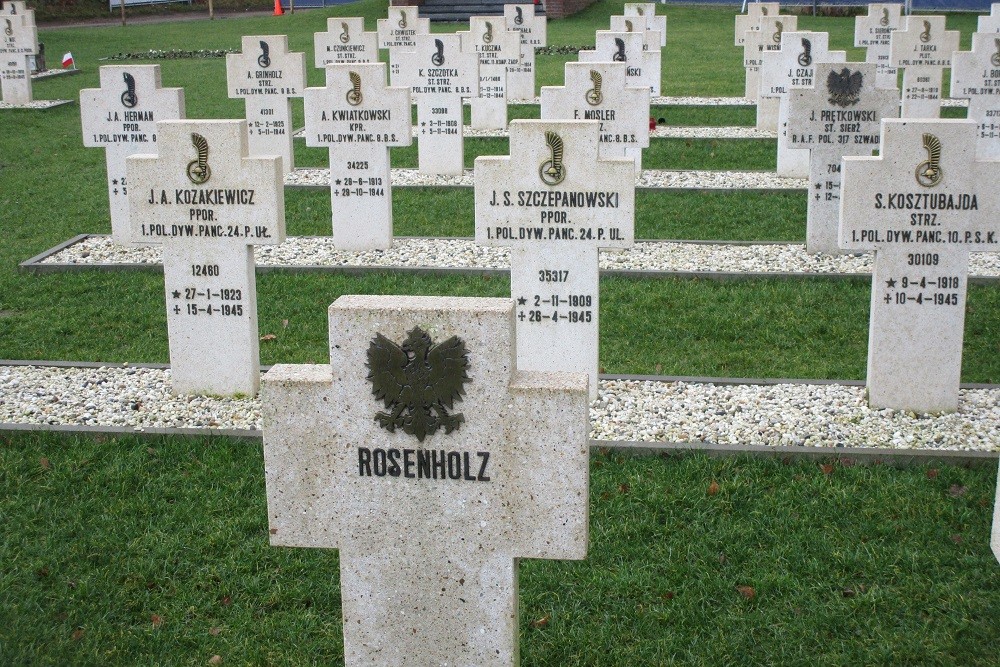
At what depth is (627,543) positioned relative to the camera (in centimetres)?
671

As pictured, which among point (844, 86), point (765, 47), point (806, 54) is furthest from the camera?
point (765, 47)

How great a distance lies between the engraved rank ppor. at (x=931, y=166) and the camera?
8258mm

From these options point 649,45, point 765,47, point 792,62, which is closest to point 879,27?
point 765,47

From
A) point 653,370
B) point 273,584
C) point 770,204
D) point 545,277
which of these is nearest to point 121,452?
point 273,584

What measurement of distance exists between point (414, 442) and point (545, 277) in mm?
4557

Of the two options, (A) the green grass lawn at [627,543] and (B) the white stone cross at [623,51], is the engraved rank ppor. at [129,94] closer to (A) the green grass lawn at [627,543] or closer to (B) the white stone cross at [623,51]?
(A) the green grass lawn at [627,543]

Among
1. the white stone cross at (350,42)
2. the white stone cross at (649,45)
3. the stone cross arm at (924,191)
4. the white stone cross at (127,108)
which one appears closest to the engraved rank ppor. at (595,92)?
the white stone cross at (127,108)

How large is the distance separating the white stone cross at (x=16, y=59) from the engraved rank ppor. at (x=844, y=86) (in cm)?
1809

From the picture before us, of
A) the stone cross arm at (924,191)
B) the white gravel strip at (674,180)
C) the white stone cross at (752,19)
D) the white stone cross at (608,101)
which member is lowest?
the white gravel strip at (674,180)

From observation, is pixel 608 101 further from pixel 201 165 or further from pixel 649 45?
pixel 649 45

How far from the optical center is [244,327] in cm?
908

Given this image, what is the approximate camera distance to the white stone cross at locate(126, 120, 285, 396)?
8734mm

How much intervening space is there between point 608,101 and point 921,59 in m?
11.1

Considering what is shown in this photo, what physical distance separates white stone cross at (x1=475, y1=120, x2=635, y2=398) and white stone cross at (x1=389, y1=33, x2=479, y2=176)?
29.4ft
